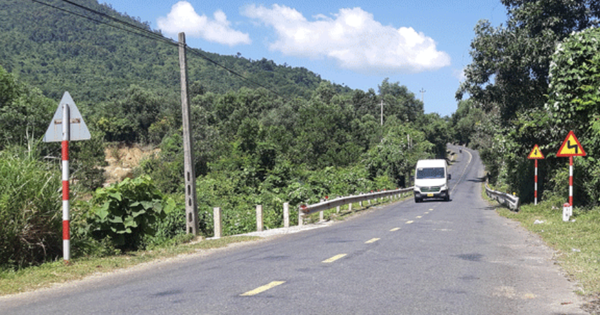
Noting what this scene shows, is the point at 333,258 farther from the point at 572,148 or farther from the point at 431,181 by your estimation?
the point at 431,181

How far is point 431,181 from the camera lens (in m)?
36.7

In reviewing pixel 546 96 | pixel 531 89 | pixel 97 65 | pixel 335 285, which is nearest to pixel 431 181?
pixel 531 89

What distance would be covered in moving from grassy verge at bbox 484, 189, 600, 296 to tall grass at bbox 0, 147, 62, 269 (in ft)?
28.3

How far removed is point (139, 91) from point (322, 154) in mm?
37106

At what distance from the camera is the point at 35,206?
9219 millimetres

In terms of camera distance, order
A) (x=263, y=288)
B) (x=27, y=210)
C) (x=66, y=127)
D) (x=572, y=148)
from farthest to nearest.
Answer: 1. (x=572, y=148)
2. (x=66, y=127)
3. (x=27, y=210)
4. (x=263, y=288)

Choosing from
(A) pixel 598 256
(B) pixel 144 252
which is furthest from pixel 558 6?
(B) pixel 144 252

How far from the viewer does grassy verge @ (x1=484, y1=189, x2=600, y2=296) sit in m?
7.88

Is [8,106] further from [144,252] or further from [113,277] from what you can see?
[113,277]

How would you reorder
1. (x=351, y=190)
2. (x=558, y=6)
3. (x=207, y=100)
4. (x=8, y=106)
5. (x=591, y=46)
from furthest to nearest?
(x=207, y=100)
(x=8, y=106)
(x=351, y=190)
(x=558, y=6)
(x=591, y=46)

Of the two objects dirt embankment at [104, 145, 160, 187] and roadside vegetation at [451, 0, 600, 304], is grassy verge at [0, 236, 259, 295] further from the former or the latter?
dirt embankment at [104, 145, 160, 187]

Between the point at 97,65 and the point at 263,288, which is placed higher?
the point at 97,65

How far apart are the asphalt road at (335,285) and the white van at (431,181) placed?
2553 cm

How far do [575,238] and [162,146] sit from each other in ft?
194
